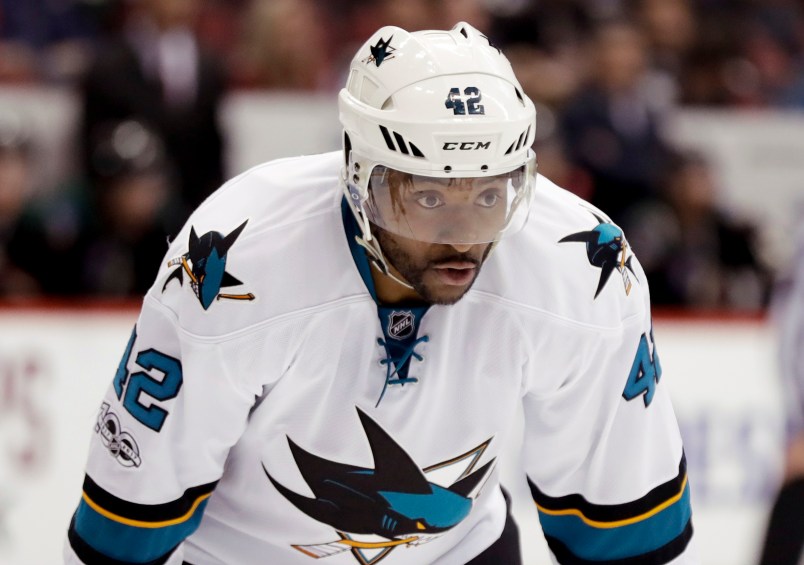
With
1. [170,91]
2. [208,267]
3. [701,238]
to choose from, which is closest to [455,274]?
[208,267]

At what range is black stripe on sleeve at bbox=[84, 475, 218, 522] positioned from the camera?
232cm

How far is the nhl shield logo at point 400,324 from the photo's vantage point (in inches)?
88.2

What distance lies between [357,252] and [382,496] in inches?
19.7

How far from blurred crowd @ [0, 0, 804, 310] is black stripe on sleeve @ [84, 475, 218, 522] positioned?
2.44m

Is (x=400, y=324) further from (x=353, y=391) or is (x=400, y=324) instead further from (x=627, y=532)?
(x=627, y=532)

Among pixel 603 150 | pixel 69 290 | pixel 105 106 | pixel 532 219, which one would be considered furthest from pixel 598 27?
pixel 532 219

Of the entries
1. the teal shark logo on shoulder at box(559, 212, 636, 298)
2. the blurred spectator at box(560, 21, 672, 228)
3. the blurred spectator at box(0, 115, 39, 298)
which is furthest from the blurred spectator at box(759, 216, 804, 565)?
the blurred spectator at box(0, 115, 39, 298)

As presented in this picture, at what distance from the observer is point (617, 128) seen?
5.79 m

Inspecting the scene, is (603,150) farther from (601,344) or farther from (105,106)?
(601,344)

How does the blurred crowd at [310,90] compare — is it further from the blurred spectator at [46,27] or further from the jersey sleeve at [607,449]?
the jersey sleeve at [607,449]

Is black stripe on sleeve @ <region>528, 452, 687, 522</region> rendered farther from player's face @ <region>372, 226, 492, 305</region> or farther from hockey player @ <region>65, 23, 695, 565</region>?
player's face @ <region>372, 226, 492, 305</region>

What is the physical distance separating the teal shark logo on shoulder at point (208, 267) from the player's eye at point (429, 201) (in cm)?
31

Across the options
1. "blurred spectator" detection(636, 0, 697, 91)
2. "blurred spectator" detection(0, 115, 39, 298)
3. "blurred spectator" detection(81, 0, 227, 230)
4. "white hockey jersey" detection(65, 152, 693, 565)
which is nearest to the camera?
"white hockey jersey" detection(65, 152, 693, 565)

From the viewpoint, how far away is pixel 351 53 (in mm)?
6164
